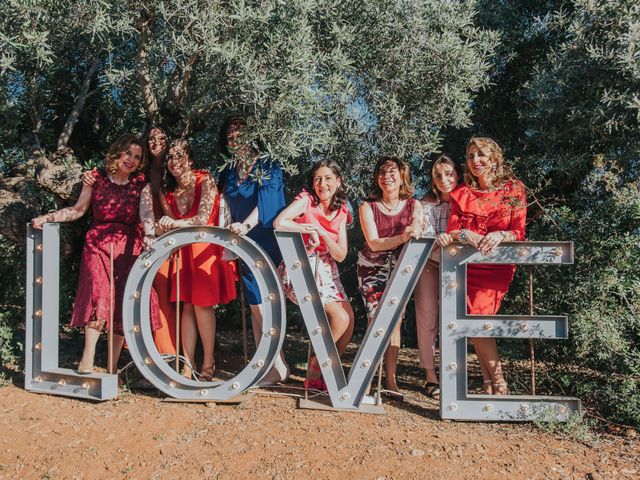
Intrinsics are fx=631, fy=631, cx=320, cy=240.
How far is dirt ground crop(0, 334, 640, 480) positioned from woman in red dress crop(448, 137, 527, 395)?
2.45ft

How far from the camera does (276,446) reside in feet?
15.5

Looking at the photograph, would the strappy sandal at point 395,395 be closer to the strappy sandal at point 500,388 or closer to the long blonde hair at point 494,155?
the strappy sandal at point 500,388

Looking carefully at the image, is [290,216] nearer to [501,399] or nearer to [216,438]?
[216,438]

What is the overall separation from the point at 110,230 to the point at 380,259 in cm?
257

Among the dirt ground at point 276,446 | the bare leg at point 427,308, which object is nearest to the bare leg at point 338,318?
the bare leg at point 427,308

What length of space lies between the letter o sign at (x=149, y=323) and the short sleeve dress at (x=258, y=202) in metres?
0.55

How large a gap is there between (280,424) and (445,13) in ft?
13.6

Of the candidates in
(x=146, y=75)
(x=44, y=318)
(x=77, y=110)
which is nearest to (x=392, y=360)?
(x=44, y=318)

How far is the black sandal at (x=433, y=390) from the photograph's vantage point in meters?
6.01

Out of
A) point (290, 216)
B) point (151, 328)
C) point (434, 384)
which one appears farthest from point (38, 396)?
point (434, 384)

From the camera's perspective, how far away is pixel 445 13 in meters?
6.17

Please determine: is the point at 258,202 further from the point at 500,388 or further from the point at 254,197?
the point at 500,388

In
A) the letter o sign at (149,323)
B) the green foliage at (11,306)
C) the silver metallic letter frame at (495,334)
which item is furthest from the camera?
the green foliage at (11,306)

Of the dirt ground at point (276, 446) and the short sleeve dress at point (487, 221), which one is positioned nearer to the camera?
the dirt ground at point (276, 446)
